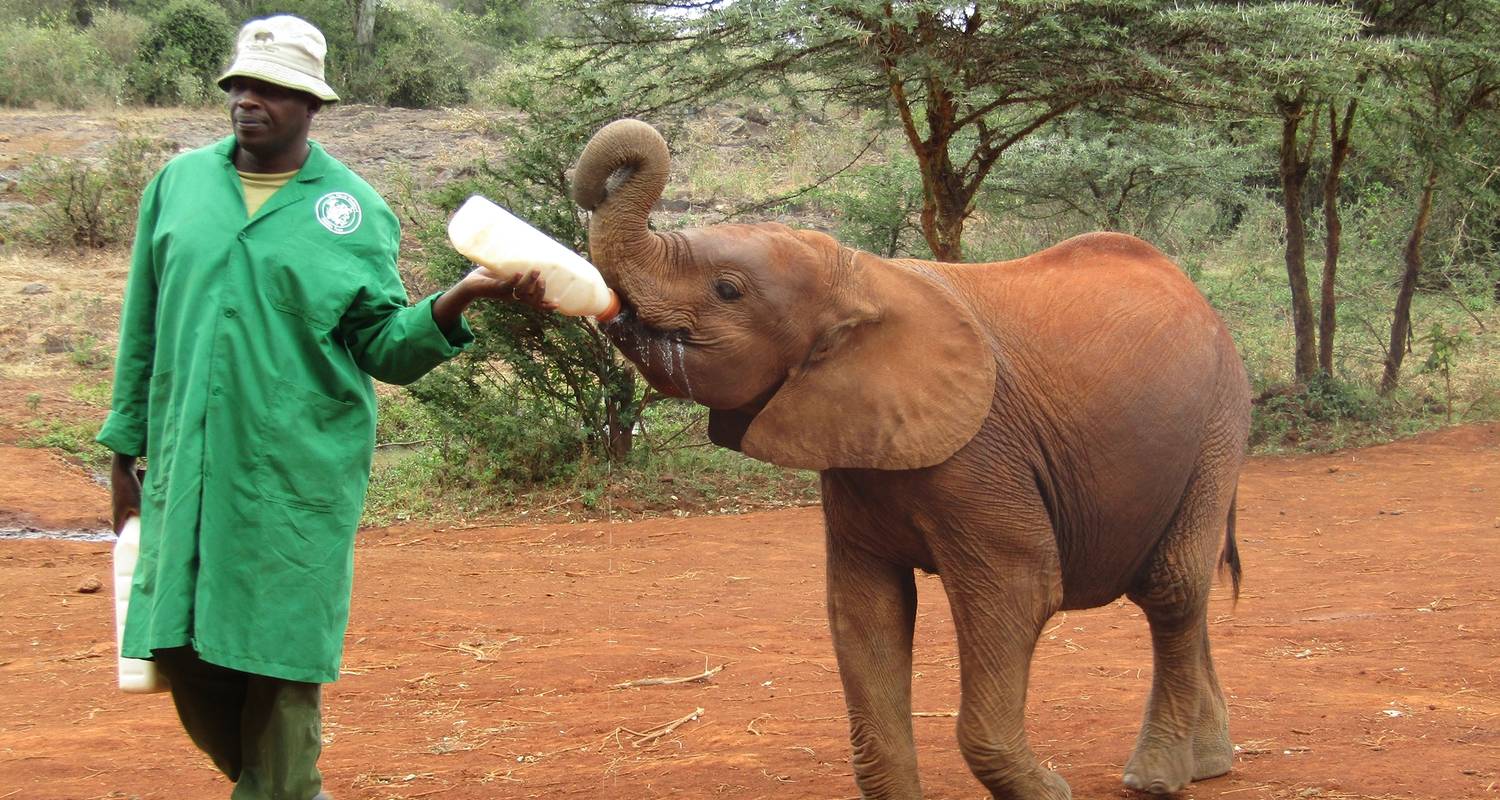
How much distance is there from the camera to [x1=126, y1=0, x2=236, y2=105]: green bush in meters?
27.9

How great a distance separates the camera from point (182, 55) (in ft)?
93.0

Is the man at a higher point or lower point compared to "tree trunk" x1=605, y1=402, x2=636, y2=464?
higher

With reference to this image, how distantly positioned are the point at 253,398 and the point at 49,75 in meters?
28.1

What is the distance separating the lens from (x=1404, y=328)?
15.4 m

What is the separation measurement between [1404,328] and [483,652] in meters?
12.1

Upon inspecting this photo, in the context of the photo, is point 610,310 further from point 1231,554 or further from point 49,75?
point 49,75

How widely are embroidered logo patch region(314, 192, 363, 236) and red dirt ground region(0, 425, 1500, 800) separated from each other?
2.26m

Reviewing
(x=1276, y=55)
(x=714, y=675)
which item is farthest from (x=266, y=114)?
(x=1276, y=55)

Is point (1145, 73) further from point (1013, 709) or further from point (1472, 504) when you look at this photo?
point (1013, 709)

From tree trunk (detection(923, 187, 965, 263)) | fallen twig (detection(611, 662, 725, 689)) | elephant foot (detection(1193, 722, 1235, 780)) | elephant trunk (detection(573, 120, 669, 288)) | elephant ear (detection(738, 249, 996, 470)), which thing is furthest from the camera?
tree trunk (detection(923, 187, 965, 263))

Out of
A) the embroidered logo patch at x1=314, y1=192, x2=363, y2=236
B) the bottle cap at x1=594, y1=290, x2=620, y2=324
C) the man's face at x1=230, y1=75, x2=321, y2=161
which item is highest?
the man's face at x1=230, y1=75, x2=321, y2=161

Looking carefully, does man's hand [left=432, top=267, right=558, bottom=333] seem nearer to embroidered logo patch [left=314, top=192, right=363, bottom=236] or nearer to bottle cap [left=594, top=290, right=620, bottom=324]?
bottle cap [left=594, top=290, right=620, bottom=324]

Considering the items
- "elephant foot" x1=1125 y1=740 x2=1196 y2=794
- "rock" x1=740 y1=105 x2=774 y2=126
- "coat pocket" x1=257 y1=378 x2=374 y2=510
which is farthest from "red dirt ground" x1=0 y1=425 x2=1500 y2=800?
"rock" x1=740 y1=105 x2=774 y2=126

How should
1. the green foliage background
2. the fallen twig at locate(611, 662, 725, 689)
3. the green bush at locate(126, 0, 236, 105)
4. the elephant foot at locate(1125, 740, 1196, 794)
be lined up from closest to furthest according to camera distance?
the elephant foot at locate(1125, 740, 1196, 794), the fallen twig at locate(611, 662, 725, 689), the green foliage background, the green bush at locate(126, 0, 236, 105)
